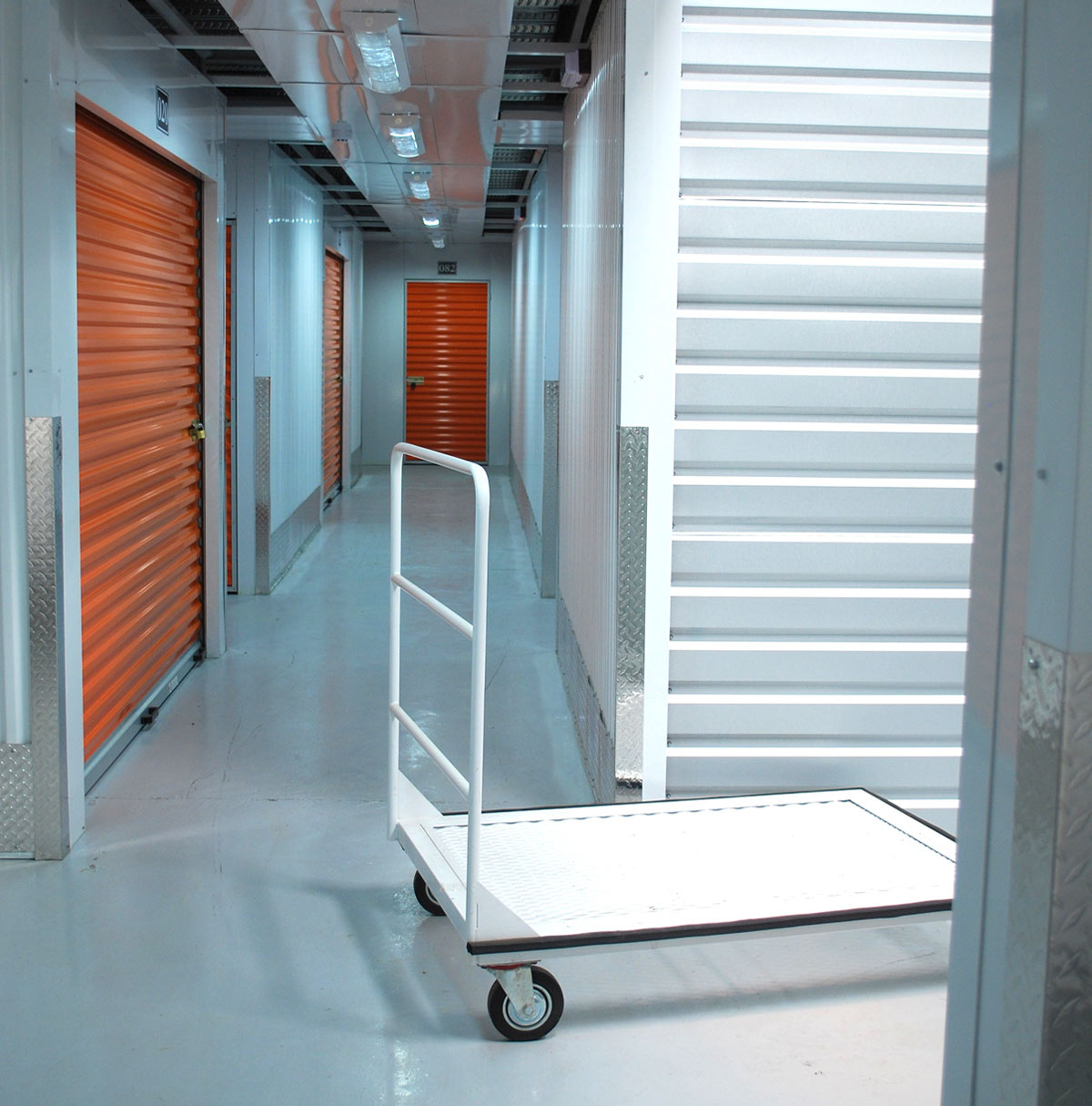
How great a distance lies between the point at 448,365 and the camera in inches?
665

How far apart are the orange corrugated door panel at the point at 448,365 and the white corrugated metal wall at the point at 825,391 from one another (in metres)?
12.7

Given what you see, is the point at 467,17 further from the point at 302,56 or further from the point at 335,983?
the point at 335,983

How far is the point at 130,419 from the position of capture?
202 inches

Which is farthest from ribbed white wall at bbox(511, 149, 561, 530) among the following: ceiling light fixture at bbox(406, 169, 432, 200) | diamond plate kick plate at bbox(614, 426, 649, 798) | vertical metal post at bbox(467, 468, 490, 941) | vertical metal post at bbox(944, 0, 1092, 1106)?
vertical metal post at bbox(944, 0, 1092, 1106)

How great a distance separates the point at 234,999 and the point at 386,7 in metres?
3.24

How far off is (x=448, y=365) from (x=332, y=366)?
396cm

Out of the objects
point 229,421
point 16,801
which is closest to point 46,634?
point 16,801

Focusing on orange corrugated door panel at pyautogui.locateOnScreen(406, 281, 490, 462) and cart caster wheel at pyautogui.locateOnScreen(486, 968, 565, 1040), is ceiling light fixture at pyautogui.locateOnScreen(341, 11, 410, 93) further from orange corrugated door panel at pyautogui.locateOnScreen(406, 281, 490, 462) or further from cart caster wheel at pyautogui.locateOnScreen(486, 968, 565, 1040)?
orange corrugated door panel at pyautogui.locateOnScreen(406, 281, 490, 462)

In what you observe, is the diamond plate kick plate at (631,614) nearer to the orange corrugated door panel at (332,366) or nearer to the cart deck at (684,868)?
the cart deck at (684,868)

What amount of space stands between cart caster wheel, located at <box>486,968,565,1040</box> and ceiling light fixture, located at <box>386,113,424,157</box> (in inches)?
183

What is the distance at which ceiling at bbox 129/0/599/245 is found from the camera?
4.60m

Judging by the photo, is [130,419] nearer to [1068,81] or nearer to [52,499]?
[52,499]

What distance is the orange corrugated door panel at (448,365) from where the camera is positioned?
16703mm

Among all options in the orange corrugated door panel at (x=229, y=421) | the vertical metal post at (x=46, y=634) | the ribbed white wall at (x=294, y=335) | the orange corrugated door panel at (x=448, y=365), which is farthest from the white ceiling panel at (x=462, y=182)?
the orange corrugated door panel at (x=448, y=365)
